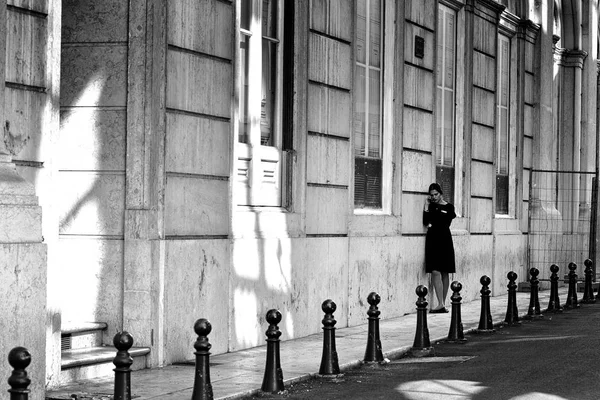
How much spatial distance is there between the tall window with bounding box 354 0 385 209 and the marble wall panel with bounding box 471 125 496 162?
4698 mm

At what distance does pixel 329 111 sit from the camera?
53.7 ft

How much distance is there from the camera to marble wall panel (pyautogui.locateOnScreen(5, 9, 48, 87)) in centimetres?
1020

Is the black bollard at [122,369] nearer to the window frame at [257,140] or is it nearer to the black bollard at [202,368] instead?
the black bollard at [202,368]

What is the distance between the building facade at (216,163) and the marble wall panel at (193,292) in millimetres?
21

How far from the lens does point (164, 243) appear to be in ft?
40.2

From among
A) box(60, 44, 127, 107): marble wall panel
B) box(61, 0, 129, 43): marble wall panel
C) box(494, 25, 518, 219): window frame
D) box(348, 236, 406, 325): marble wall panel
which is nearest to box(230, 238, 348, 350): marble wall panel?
box(348, 236, 406, 325): marble wall panel

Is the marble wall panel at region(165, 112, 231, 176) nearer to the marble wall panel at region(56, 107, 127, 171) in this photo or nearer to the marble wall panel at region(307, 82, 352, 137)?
the marble wall panel at region(56, 107, 127, 171)

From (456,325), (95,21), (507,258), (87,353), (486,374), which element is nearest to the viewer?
(87,353)

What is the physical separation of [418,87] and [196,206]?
7480mm

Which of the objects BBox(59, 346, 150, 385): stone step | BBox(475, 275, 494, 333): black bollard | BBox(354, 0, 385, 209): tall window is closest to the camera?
BBox(59, 346, 150, 385): stone step

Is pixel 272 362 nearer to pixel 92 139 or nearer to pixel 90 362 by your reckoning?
pixel 90 362

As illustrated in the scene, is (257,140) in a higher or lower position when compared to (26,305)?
higher

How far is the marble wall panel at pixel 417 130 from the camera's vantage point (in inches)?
750

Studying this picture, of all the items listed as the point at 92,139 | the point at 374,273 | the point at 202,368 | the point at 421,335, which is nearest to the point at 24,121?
the point at 92,139
